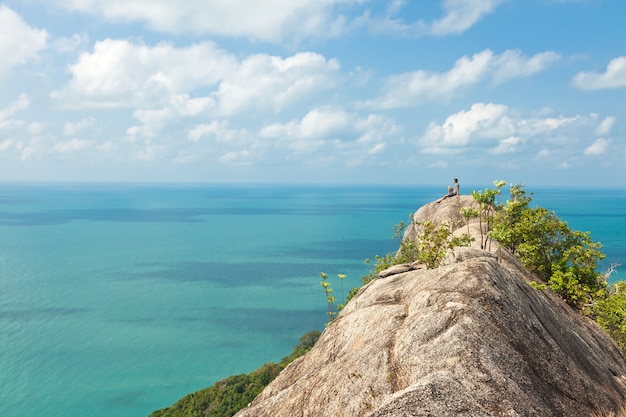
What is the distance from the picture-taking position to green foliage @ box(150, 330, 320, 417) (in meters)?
51.1

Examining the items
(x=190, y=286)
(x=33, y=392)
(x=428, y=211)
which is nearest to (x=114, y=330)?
(x=33, y=392)

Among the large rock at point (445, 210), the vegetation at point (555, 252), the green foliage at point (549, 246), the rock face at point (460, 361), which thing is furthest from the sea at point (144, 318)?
the rock face at point (460, 361)

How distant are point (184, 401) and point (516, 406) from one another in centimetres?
5434

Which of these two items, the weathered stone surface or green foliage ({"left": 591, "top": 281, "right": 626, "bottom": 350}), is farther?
the weathered stone surface

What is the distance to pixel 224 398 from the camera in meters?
54.2

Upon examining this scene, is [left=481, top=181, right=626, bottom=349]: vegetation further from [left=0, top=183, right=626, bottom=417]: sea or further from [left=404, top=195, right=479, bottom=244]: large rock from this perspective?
[left=0, top=183, right=626, bottom=417]: sea

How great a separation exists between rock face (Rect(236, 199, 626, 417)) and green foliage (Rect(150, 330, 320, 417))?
4098cm

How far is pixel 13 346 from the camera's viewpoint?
7994cm

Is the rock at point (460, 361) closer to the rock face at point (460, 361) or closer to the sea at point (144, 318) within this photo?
the rock face at point (460, 361)

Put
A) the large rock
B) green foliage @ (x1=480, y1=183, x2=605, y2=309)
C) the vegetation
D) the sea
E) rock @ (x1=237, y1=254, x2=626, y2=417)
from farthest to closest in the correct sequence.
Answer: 1. the sea
2. the large rock
3. green foliage @ (x1=480, y1=183, x2=605, y2=309)
4. the vegetation
5. rock @ (x1=237, y1=254, x2=626, y2=417)

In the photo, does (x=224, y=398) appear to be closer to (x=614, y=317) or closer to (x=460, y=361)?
(x=614, y=317)

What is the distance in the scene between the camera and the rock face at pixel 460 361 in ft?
33.0

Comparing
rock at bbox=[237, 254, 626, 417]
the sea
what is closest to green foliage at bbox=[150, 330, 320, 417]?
the sea

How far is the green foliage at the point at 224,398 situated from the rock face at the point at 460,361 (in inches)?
1613
